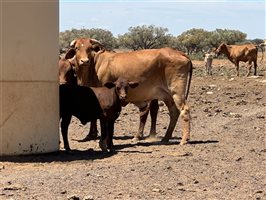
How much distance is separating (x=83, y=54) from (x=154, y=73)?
1.46m

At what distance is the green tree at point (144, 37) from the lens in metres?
83.1

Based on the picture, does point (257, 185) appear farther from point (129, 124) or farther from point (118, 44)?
point (118, 44)

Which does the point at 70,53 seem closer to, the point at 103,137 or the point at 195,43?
the point at 103,137

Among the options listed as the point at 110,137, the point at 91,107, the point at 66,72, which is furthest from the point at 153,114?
the point at 91,107

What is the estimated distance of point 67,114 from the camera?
12242 millimetres

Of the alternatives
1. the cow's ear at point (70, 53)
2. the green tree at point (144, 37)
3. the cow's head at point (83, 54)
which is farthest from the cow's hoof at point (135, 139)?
the green tree at point (144, 37)

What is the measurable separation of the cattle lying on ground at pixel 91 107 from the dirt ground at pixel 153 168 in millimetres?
370

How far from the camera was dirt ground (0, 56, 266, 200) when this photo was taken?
838 cm

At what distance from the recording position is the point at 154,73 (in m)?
13.8

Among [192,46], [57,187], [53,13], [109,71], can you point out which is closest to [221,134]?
[109,71]

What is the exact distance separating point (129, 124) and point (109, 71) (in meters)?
3.09

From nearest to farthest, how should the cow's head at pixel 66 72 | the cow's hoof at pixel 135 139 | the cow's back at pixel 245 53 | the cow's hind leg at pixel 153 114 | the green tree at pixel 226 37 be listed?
the cow's hoof at pixel 135 139, the cow's hind leg at pixel 153 114, the cow's head at pixel 66 72, the cow's back at pixel 245 53, the green tree at pixel 226 37

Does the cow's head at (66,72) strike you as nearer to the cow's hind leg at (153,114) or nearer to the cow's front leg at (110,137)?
the cow's hind leg at (153,114)

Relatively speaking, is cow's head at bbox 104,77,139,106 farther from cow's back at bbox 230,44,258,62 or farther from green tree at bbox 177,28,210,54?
green tree at bbox 177,28,210,54
